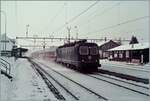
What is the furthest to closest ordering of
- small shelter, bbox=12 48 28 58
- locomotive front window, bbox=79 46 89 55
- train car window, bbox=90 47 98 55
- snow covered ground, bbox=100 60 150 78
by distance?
1. small shelter, bbox=12 48 28 58
2. train car window, bbox=90 47 98 55
3. locomotive front window, bbox=79 46 89 55
4. snow covered ground, bbox=100 60 150 78

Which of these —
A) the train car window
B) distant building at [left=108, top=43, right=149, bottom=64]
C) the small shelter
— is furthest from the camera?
the small shelter

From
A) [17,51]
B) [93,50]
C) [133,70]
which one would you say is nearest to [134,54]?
[133,70]

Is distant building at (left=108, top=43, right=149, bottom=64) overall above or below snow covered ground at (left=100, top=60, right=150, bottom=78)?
above

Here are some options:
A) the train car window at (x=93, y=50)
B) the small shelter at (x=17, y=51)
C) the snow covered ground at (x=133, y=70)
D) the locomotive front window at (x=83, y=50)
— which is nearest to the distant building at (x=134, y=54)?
the snow covered ground at (x=133, y=70)

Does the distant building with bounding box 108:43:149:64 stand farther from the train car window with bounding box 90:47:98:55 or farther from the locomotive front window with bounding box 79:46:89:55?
the locomotive front window with bounding box 79:46:89:55

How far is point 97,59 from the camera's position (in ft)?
96.1

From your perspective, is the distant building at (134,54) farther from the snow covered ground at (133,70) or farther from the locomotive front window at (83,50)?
the locomotive front window at (83,50)

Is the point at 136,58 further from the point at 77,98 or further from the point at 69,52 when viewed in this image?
the point at 77,98

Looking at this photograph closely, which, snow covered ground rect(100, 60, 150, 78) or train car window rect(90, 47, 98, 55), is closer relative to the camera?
snow covered ground rect(100, 60, 150, 78)

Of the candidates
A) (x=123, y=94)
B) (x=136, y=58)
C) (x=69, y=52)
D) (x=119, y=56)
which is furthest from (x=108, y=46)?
(x=123, y=94)

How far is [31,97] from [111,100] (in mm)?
3312

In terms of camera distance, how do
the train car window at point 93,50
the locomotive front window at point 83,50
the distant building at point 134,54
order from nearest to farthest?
the locomotive front window at point 83,50, the train car window at point 93,50, the distant building at point 134,54

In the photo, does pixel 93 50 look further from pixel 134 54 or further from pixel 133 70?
pixel 134 54

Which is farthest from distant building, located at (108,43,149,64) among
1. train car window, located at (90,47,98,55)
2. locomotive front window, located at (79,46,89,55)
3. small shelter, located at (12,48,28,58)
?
small shelter, located at (12,48,28,58)
